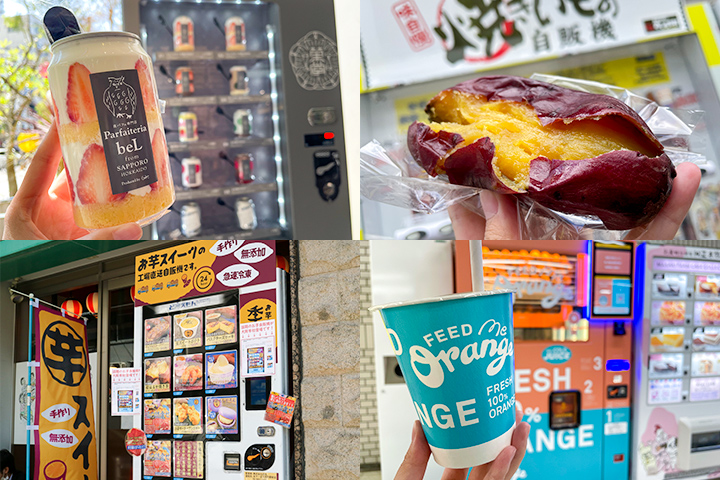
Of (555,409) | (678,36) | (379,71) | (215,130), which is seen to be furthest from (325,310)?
(678,36)

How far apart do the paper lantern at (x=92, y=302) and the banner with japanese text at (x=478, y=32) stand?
6.14 ft

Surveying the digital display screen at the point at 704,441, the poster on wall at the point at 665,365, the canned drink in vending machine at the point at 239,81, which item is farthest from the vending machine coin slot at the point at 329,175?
the digital display screen at the point at 704,441

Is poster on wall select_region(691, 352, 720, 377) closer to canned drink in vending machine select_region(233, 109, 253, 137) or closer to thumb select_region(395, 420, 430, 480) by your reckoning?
thumb select_region(395, 420, 430, 480)

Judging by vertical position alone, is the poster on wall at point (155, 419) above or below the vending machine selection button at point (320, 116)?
below

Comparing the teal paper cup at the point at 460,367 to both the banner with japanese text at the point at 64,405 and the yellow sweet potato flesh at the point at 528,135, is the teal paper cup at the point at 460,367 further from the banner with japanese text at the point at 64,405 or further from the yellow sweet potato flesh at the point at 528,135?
the banner with japanese text at the point at 64,405

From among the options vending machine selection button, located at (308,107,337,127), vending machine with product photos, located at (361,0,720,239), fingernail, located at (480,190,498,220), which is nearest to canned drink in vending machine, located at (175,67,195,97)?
vending machine selection button, located at (308,107,337,127)

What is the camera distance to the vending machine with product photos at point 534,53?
2.43 meters

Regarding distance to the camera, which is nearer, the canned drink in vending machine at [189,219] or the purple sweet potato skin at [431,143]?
the purple sweet potato skin at [431,143]

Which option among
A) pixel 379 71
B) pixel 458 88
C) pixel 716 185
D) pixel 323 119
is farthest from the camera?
pixel 379 71

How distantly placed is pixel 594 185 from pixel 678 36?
226 centimetres

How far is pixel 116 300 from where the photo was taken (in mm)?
997

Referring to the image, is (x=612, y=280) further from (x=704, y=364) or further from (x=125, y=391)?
(x=125, y=391)

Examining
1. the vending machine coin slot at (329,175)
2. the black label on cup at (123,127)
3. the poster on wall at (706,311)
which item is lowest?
the poster on wall at (706,311)

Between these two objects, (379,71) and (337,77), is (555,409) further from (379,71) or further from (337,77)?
(379,71)
